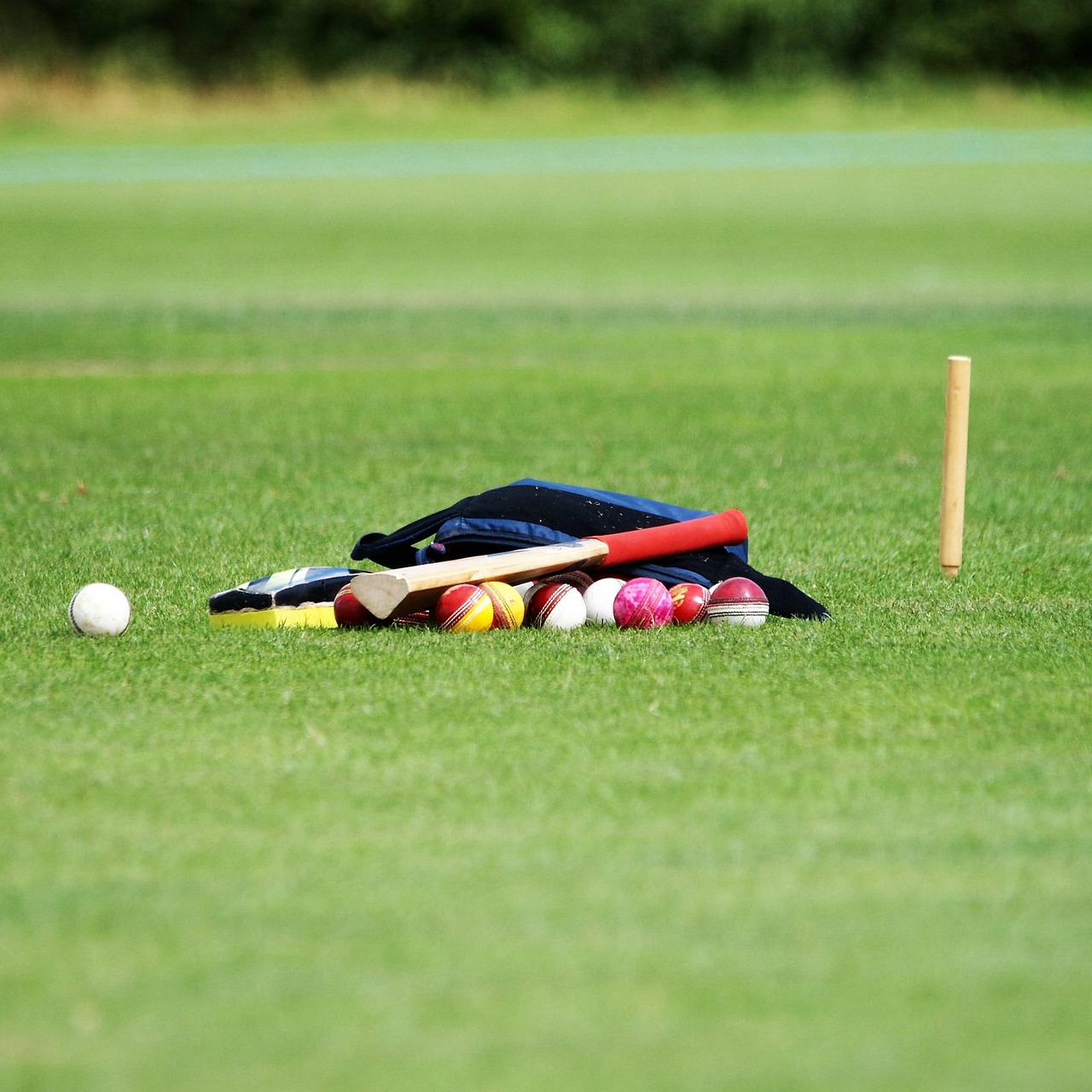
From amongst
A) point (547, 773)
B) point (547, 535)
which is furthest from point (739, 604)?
point (547, 773)

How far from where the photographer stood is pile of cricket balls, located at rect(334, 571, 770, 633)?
6172 millimetres

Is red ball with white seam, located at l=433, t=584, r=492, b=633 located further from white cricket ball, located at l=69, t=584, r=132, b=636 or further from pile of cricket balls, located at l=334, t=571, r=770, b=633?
white cricket ball, located at l=69, t=584, r=132, b=636

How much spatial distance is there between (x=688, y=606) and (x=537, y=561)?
0.58m

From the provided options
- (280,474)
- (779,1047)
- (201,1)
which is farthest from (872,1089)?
(201,1)

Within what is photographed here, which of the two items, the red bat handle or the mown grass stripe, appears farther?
the mown grass stripe

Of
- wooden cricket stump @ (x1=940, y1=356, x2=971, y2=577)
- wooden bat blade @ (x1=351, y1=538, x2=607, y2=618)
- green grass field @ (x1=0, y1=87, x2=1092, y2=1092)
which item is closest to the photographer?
green grass field @ (x1=0, y1=87, x2=1092, y2=1092)

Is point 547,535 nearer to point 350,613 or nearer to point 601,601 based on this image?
point 601,601

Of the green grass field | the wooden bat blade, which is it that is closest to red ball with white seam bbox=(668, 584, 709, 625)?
the green grass field

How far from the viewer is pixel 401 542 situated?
666cm

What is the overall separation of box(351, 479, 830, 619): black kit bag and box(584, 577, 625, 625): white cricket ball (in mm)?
268

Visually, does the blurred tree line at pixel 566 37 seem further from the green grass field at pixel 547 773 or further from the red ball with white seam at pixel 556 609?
the red ball with white seam at pixel 556 609

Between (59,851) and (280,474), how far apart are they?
572 cm

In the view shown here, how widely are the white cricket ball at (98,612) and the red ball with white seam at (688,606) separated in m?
1.98

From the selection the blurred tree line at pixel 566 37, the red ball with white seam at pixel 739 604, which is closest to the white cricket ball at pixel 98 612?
the red ball with white seam at pixel 739 604
